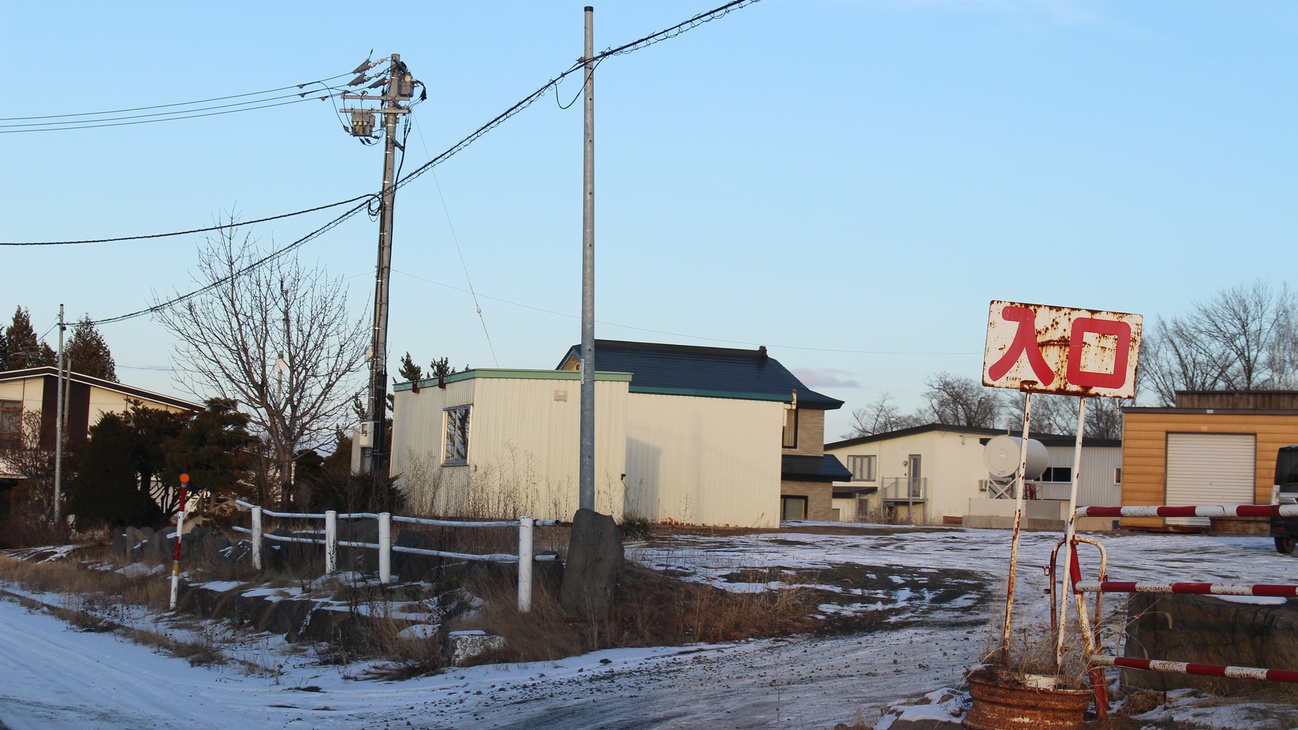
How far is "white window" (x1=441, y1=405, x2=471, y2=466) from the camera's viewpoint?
25.5 m

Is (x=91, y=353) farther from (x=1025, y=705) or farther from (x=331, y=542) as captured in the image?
(x=1025, y=705)

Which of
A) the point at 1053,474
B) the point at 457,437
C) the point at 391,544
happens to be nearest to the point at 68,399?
the point at 457,437

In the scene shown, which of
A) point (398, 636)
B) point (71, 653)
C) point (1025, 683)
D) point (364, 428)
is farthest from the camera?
point (364, 428)

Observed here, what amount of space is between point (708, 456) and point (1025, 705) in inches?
905

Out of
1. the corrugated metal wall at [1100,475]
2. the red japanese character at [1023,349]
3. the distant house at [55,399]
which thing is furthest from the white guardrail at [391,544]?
the corrugated metal wall at [1100,475]

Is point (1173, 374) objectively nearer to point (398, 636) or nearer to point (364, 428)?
point (364, 428)

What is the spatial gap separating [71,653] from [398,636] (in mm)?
4274

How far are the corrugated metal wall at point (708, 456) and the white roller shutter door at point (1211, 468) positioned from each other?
9540mm

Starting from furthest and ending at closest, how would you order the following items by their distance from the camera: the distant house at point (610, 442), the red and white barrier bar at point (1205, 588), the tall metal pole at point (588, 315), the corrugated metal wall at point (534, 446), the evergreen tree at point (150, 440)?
1. the evergreen tree at point (150, 440)
2. the distant house at point (610, 442)
3. the corrugated metal wall at point (534, 446)
4. the tall metal pole at point (588, 315)
5. the red and white barrier bar at point (1205, 588)

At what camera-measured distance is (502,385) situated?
83.2ft

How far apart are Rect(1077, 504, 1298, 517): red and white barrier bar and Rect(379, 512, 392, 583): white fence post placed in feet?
29.2

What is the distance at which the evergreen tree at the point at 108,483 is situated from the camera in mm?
30188

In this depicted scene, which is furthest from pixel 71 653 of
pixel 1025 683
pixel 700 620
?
pixel 1025 683

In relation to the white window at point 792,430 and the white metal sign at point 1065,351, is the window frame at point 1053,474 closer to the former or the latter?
the white window at point 792,430
